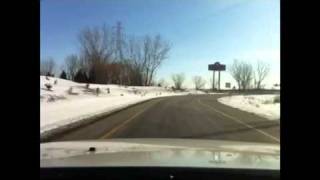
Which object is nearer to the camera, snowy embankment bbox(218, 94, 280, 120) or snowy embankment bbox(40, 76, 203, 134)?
snowy embankment bbox(40, 76, 203, 134)

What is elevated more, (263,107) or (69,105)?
(69,105)

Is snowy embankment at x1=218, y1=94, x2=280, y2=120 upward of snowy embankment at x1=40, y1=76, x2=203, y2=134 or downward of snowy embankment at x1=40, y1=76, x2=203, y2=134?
downward

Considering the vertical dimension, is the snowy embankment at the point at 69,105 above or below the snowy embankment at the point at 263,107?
above

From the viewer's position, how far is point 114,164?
3383mm

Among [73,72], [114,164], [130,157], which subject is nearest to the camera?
[114,164]

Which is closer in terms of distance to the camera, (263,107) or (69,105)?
(69,105)

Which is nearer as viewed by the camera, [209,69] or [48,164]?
[48,164]

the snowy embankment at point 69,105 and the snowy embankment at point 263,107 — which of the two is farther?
the snowy embankment at point 263,107

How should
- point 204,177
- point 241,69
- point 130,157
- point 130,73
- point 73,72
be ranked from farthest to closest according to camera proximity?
point 241,69
point 130,73
point 73,72
point 130,157
point 204,177
